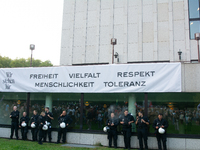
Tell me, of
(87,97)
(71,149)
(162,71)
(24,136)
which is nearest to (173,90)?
(162,71)

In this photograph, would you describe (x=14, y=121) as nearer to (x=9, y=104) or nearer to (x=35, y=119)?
(x=35, y=119)

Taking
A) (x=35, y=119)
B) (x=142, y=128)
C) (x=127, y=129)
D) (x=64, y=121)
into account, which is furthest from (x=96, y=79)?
(x=35, y=119)

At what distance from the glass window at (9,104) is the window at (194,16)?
14.7 m

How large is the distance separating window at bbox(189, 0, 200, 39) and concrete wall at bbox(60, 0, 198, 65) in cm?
40

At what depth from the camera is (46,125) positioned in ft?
35.5

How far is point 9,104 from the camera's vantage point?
41.7 ft

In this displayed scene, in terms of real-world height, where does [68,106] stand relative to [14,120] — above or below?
above

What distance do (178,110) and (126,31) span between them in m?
11.7

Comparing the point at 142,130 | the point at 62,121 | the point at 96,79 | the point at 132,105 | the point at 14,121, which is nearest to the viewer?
the point at 142,130

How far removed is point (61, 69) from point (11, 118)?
392cm

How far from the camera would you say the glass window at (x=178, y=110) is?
9.53 metres

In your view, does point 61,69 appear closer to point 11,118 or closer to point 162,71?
point 11,118

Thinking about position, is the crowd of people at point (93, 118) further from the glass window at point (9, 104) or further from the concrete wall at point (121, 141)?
the concrete wall at point (121, 141)

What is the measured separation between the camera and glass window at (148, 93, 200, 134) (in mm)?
9531
